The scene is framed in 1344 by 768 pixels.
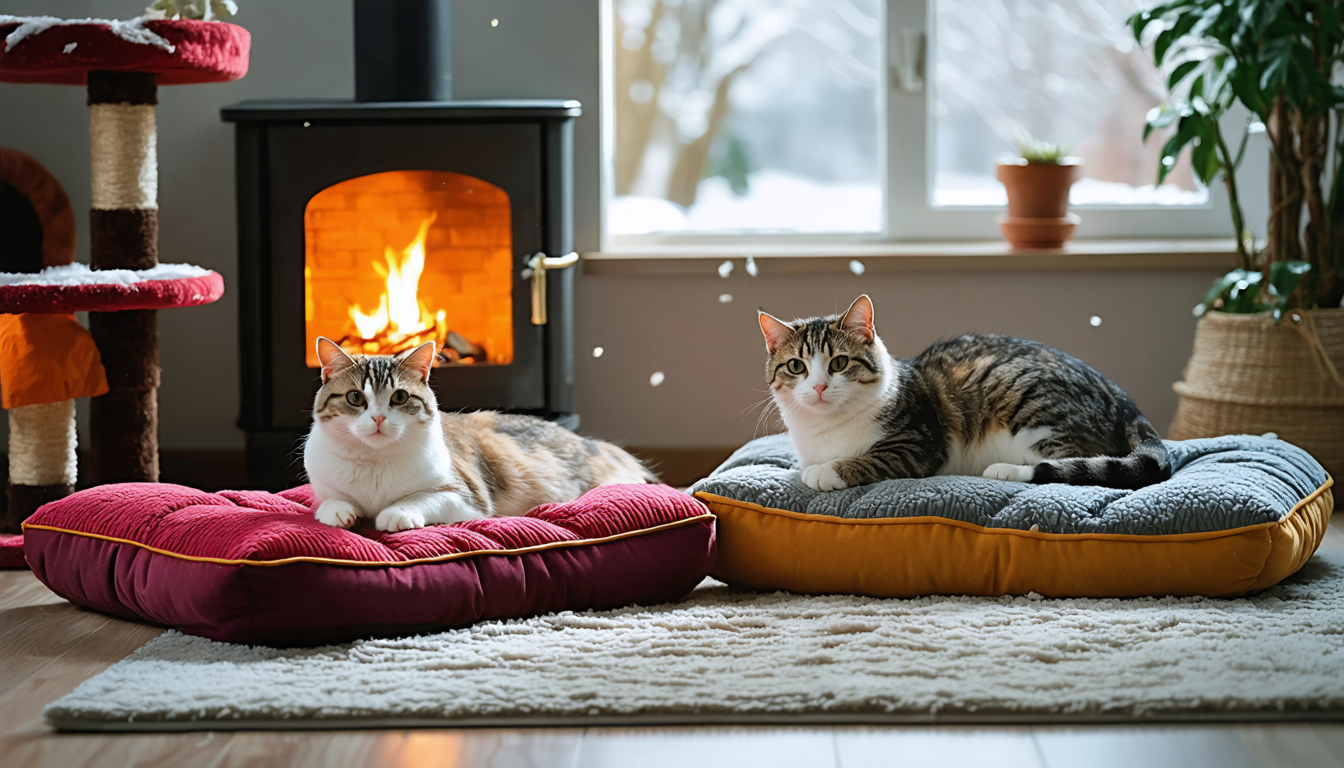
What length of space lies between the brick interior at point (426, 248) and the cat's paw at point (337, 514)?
1.01 meters

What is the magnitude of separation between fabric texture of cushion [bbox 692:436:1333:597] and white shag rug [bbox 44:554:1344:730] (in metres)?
0.04

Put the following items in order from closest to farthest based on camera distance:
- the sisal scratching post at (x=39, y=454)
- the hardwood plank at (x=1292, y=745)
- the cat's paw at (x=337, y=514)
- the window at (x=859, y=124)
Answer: the hardwood plank at (x=1292, y=745) < the cat's paw at (x=337, y=514) < the sisal scratching post at (x=39, y=454) < the window at (x=859, y=124)

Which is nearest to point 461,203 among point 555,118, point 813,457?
point 555,118

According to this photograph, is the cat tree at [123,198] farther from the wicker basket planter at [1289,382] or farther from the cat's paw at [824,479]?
the wicker basket planter at [1289,382]

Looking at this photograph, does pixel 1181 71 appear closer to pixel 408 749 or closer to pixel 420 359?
pixel 420 359

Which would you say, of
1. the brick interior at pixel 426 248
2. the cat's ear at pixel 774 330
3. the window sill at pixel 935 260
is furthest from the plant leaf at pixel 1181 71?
the brick interior at pixel 426 248

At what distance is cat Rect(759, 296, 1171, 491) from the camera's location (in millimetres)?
2170

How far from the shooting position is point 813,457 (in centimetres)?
228

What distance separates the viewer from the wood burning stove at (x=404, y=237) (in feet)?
9.34

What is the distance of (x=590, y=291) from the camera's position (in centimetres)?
333

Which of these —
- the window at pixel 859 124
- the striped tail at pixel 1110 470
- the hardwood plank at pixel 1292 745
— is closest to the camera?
the hardwood plank at pixel 1292 745

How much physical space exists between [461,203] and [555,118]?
0.30m

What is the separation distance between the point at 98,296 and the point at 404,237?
0.77 meters

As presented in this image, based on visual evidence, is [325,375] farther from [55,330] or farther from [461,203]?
[461,203]
